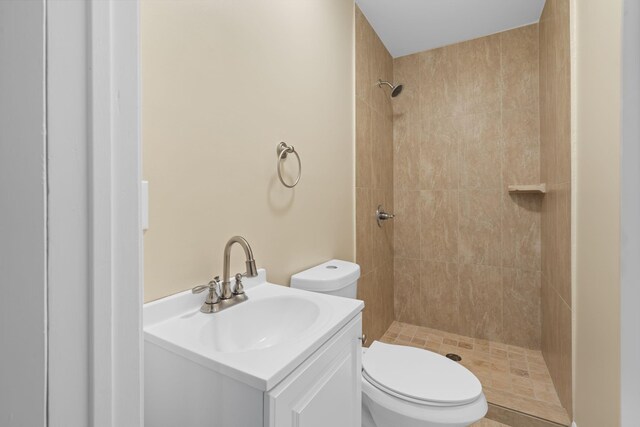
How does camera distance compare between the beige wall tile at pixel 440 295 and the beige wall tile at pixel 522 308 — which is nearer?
the beige wall tile at pixel 522 308

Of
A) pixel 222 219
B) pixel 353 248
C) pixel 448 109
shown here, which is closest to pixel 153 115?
pixel 222 219

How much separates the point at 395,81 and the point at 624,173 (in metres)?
1.96

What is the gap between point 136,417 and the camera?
14.2 inches

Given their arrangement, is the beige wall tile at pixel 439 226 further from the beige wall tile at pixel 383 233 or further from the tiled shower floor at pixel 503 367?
the tiled shower floor at pixel 503 367

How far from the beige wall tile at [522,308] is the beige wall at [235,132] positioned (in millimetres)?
1454

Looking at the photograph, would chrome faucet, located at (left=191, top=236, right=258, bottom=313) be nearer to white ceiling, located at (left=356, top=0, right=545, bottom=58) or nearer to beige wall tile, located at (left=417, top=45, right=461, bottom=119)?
white ceiling, located at (left=356, top=0, right=545, bottom=58)

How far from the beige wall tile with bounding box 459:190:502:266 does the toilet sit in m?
1.17

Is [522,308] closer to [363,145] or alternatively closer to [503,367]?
[503,367]

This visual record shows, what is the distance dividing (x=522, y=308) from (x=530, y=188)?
0.85m

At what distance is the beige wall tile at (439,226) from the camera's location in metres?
2.31

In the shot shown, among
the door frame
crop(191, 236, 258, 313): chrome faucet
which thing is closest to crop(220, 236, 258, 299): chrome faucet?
crop(191, 236, 258, 313): chrome faucet

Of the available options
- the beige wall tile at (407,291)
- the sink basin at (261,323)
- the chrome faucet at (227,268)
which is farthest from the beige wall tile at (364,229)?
the chrome faucet at (227,268)

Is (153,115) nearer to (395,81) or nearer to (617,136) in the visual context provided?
(617,136)

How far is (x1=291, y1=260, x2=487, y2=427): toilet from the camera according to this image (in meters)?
1.04
